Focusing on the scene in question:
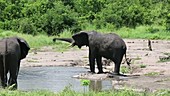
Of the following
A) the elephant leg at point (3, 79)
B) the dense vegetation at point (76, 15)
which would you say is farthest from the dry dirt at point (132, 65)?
the dense vegetation at point (76, 15)

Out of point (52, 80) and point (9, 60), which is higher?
point (9, 60)

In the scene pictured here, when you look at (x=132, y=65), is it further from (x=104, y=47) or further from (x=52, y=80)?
(x=52, y=80)

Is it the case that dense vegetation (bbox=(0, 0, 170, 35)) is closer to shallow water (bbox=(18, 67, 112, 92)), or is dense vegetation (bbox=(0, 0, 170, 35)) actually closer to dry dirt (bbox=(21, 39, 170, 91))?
dry dirt (bbox=(21, 39, 170, 91))

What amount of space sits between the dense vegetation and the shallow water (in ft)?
65.5

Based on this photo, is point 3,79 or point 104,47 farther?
point 104,47

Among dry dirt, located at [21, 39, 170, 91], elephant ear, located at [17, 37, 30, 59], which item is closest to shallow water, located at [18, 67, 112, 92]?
dry dirt, located at [21, 39, 170, 91]

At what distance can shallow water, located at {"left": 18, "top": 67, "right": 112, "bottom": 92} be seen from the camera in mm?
15508

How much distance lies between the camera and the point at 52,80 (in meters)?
17.7

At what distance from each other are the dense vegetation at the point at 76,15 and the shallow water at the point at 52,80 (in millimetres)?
19958

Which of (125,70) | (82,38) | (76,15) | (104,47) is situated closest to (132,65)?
(125,70)

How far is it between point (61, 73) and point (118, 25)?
28.6m

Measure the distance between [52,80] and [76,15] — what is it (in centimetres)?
3031

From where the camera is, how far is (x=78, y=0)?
52.8m

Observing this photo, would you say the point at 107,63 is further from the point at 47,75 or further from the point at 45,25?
the point at 45,25
